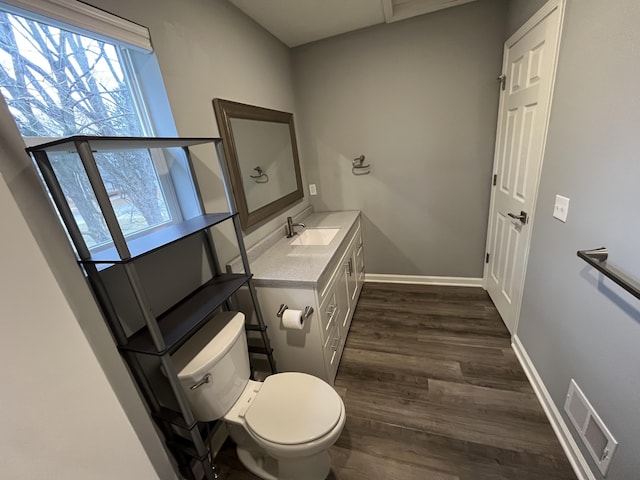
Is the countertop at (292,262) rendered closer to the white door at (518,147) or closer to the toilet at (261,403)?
the toilet at (261,403)

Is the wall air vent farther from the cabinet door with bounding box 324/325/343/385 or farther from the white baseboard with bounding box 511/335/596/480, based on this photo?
the cabinet door with bounding box 324/325/343/385

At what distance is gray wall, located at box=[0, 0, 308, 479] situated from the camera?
72 centimetres

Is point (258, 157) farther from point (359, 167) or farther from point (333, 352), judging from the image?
point (333, 352)

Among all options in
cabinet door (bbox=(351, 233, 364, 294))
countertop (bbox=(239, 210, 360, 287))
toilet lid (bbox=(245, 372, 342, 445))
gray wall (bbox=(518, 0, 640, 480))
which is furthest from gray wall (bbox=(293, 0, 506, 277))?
toilet lid (bbox=(245, 372, 342, 445))

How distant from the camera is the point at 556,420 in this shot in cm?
141

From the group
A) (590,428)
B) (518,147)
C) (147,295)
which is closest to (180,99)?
(147,295)

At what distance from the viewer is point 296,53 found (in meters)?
2.51

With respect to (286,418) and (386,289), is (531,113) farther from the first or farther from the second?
(286,418)

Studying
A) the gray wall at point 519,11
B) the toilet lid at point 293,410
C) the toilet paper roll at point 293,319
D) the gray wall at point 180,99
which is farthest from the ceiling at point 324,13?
the toilet lid at point 293,410

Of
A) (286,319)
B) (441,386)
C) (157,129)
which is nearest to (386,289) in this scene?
(441,386)

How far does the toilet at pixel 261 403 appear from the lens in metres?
1.10

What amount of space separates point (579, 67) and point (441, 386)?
71.3 inches

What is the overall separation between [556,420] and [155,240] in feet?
6.97

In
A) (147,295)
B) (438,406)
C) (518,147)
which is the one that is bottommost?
(438,406)
